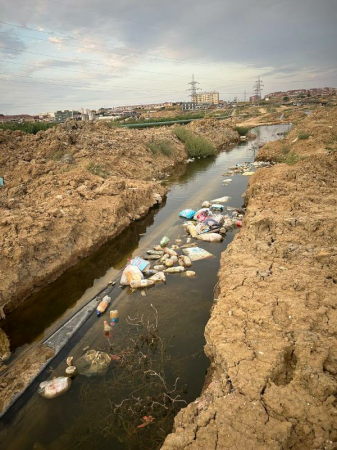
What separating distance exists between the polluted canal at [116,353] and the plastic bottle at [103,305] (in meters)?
0.07

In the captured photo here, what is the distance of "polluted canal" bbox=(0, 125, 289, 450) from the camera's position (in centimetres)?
266

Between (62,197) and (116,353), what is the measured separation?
4.74m

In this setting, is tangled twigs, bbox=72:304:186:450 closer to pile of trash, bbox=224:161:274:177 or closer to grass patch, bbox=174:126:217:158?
pile of trash, bbox=224:161:274:177

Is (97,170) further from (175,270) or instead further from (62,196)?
(175,270)

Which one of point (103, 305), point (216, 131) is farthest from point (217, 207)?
point (216, 131)

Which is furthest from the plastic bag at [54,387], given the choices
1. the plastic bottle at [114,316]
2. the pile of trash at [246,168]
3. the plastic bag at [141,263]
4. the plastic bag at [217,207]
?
the pile of trash at [246,168]

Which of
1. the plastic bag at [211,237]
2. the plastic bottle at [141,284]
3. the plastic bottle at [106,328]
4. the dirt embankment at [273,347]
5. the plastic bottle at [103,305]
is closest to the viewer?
the dirt embankment at [273,347]

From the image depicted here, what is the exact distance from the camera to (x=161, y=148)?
15.0 metres

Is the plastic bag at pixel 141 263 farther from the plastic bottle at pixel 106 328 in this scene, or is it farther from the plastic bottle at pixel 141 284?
the plastic bottle at pixel 106 328

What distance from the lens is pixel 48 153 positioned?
1074 cm

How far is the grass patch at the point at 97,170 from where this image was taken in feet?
31.0

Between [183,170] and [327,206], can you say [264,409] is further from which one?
[183,170]

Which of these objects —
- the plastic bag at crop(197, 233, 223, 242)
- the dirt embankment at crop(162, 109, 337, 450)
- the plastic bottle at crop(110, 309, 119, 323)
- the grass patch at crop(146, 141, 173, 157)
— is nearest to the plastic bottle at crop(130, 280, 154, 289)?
the plastic bottle at crop(110, 309, 119, 323)

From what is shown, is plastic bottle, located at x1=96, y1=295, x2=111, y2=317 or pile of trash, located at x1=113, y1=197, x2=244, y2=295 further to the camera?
pile of trash, located at x1=113, y1=197, x2=244, y2=295
